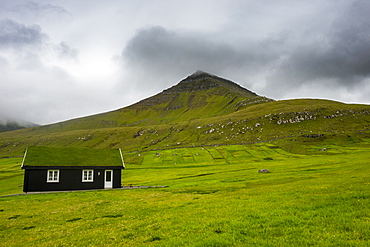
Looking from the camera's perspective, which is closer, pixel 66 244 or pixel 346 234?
pixel 346 234

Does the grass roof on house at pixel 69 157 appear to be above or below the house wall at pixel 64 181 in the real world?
above

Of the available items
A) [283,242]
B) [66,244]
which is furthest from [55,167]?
[283,242]

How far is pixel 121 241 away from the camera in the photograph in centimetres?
1326

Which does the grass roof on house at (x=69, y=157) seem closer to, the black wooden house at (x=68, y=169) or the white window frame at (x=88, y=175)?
the black wooden house at (x=68, y=169)

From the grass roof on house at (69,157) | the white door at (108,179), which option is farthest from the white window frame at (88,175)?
the white door at (108,179)

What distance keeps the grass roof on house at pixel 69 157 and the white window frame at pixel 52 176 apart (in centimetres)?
162

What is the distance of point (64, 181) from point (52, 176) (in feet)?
8.25

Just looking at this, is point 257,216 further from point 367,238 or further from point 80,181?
point 80,181

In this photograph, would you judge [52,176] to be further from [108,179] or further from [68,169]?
[108,179]

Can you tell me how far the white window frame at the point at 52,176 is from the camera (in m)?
50.8

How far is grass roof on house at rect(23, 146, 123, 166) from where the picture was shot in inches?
2034

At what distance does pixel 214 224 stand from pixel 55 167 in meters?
46.8

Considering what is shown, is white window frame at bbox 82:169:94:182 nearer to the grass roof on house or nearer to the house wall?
the house wall

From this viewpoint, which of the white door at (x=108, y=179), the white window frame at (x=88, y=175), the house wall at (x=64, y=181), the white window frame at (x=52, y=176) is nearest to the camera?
the house wall at (x=64, y=181)
